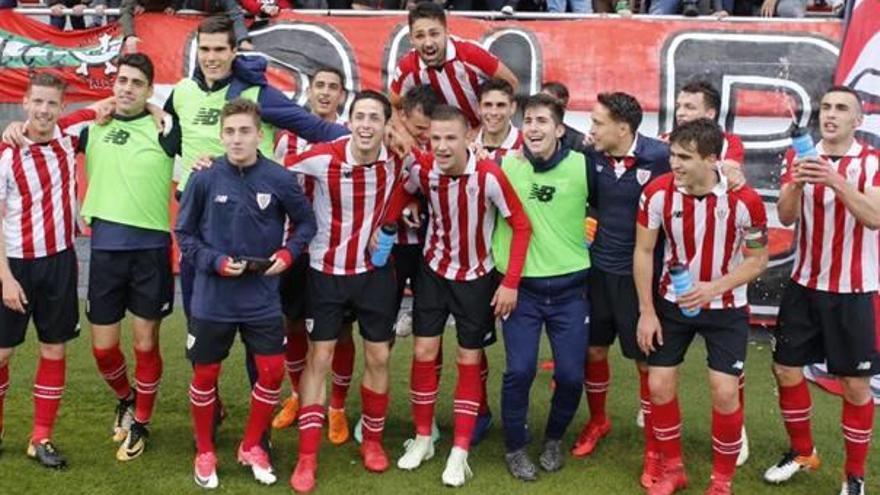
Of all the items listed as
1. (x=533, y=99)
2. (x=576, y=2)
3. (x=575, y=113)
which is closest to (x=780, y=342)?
(x=533, y=99)

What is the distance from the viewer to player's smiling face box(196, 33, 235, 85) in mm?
4367

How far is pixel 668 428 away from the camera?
14.0 feet

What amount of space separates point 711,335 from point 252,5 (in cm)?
496

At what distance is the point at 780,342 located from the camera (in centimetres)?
446

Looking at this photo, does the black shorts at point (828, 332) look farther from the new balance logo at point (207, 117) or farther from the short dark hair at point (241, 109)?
the new balance logo at point (207, 117)

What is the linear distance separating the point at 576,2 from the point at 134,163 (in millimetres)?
5051

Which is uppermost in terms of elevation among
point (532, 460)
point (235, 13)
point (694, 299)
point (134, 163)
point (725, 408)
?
point (235, 13)

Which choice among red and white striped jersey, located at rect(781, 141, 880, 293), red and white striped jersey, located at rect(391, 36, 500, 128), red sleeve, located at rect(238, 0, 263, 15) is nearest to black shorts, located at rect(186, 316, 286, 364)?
red and white striped jersey, located at rect(391, 36, 500, 128)

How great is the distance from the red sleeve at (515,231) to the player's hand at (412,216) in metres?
0.50

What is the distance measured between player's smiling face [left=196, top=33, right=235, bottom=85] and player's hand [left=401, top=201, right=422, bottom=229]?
111 centimetres

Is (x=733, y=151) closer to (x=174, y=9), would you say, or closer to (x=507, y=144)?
(x=507, y=144)

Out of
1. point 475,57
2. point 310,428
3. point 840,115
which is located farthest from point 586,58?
point 310,428

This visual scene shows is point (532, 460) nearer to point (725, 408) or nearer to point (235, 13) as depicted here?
point (725, 408)

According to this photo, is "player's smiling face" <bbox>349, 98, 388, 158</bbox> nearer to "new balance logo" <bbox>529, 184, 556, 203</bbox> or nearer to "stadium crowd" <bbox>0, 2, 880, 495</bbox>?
"stadium crowd" <bbox>0, 2, 880, 495</bbox>
